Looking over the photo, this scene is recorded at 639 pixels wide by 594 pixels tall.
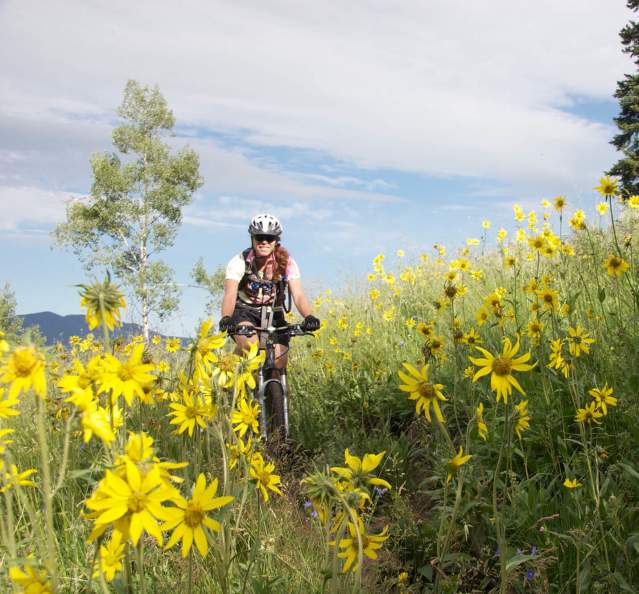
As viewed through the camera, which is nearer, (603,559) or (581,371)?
(603,559)

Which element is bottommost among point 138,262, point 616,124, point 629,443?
point 629,443

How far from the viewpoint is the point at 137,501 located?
1.06 m

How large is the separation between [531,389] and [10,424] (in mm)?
4670

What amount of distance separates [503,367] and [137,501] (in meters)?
1.19

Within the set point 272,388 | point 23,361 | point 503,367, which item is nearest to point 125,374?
point 23,361

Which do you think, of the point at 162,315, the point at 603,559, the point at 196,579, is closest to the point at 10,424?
the point at 196,579

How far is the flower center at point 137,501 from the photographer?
106 centimetres

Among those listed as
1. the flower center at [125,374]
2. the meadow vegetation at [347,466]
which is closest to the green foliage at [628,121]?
the meadow vegetation at [347,466]

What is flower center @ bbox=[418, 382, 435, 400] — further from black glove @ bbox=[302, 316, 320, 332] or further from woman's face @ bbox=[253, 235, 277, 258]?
woman's face @ bbox=[253, 235, 277, 258]

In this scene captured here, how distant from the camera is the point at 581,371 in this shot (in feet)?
13.1

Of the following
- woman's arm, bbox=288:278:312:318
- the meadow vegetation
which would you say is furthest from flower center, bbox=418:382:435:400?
woman's arm, bbox=288:278:312:318

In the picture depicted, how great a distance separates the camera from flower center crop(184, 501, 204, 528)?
1.29 meters

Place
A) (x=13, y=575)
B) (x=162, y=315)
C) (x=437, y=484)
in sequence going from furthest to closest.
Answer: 1. (x=162, y=315)
2. (x=437, y=484)
3. (x=13, y=575)

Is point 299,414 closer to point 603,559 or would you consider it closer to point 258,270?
point 258,270
